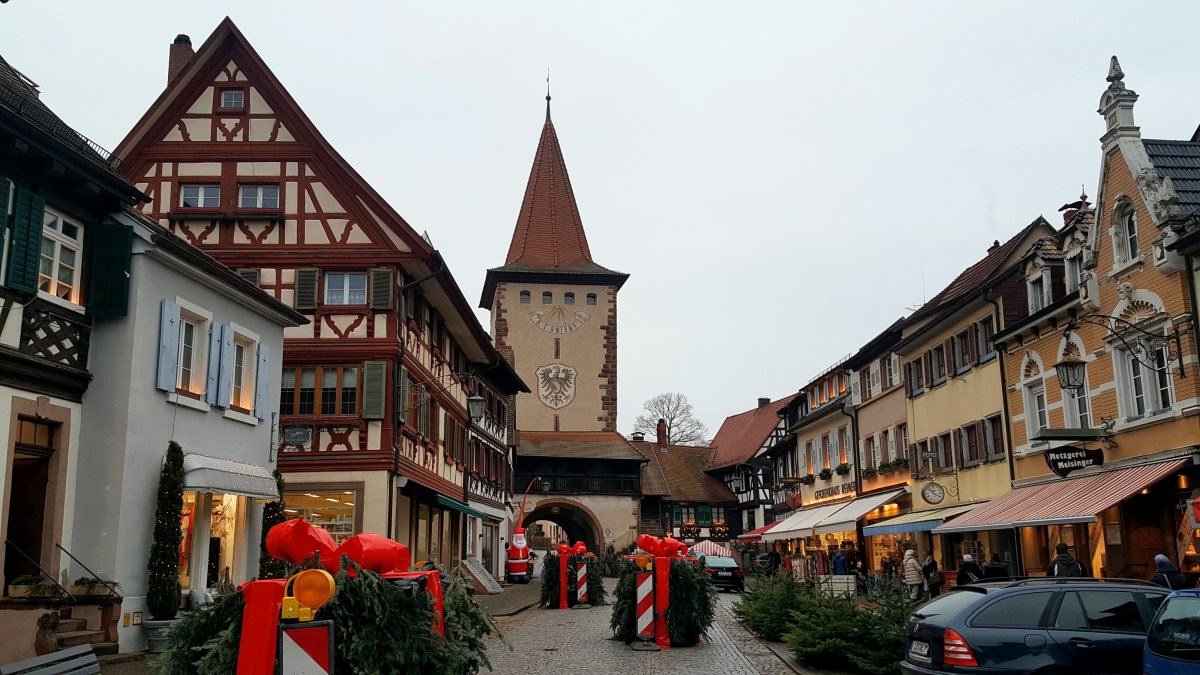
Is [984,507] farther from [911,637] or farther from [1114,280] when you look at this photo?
[911,637]

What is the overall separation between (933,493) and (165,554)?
1885 cm

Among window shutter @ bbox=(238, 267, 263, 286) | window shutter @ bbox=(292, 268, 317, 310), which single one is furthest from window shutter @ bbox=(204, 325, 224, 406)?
window shutter @ bbox=(238, 267, 263, 286)

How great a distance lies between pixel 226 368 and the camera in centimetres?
1720

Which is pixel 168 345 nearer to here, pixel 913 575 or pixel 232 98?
pixel 232 98

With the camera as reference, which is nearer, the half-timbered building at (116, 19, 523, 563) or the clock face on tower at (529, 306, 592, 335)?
the half-timbered building at (116, 19, 523, 563)

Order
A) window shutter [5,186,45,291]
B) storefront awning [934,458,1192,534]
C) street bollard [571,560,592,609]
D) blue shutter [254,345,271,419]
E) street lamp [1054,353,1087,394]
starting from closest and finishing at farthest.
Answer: window shutter [5,186,45,291]
storefront awning [934,458,1192,534]
blue shutter [254,345,271,419]
street lamp [1054,353,1087,394]
street bollard [571,560,592,609]

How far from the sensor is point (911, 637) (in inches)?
406

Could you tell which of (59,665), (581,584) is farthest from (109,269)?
(581,584)

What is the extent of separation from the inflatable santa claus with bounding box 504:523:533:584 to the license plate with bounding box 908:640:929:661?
3430 centimetres

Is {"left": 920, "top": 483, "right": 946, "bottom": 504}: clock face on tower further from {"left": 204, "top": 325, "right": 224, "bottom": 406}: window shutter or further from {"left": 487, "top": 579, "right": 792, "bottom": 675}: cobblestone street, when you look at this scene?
{"left": 204, "top": 325, "right": 224, "bottom": 406}: window shutter

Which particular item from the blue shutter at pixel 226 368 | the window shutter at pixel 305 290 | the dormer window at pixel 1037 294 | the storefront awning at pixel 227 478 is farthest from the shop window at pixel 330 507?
the dormer window at pixel 1037 294

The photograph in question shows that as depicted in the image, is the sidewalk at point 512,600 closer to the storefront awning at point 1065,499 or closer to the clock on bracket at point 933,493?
the storefront awning at point 1065,499

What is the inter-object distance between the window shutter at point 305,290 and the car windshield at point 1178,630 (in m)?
20.2

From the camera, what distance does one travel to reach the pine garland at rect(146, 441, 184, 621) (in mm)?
14914
